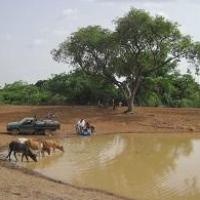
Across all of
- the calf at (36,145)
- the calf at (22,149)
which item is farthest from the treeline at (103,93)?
the calf at (22,149)

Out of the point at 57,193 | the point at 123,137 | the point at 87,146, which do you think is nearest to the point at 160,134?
the point at 123,137

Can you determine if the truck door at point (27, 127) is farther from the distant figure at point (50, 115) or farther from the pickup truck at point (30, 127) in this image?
the distant figure at point (50, 115)

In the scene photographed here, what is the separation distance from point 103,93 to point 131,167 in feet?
118

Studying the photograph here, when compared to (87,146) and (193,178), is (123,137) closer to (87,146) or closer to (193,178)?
(87,146)

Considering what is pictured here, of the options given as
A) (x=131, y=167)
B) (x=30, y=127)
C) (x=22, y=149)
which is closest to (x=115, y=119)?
(x=30, y=127)

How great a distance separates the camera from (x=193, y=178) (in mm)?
24203

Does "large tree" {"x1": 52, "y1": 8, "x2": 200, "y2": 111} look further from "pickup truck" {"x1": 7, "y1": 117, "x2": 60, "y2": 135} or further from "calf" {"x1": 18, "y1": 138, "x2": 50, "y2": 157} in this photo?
"calf" {"x1": 18, "y1": 138, "x2": 50, "y2": 157}

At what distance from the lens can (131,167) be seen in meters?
26.7

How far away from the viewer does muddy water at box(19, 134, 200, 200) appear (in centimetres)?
2178

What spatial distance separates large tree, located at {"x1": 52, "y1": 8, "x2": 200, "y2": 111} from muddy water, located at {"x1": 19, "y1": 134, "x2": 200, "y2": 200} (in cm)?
1497

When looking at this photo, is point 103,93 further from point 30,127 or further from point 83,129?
point 30,127

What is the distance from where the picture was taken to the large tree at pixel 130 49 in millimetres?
50438

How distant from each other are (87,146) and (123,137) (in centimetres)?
725

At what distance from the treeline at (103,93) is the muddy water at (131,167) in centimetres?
2399
